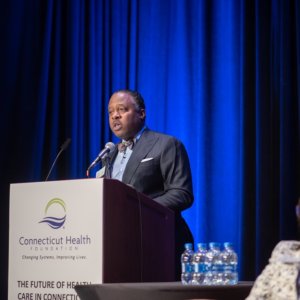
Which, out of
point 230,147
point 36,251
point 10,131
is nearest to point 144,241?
point 36,251

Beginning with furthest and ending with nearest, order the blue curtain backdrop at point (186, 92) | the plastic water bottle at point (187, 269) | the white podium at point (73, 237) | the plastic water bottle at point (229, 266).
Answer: the blue curtain backdrop at point (186, 92) < the plastic water bottle at point (187, 269) < the plastic water bottle at point (229, 266) < the white podium at point (73, 237)

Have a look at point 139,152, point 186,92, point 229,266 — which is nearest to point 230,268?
point 229,266

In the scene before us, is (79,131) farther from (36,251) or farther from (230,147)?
(36,251)

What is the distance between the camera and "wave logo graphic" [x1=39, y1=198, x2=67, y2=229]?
3.08 metres

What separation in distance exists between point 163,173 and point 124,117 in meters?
0.52

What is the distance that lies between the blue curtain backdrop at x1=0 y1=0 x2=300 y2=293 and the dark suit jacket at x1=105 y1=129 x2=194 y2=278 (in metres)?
0.86

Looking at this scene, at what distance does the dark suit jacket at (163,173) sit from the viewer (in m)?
4.18

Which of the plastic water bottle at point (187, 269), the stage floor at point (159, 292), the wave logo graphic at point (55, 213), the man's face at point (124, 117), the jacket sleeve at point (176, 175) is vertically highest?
the man's face at point (124, 117)

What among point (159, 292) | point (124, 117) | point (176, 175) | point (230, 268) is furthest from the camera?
point (124, 117)

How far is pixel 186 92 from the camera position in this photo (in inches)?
218

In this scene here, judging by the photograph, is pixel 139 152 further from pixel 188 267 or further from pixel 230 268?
pixel 230 268

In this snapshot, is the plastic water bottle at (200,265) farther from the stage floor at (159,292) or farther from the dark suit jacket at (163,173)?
the dark suit jacket at (163,173)

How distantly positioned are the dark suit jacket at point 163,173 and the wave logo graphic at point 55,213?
1.12 meters

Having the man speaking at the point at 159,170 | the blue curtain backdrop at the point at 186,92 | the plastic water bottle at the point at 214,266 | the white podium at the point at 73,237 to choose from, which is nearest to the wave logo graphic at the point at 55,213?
the white podium at the point at 73,237
